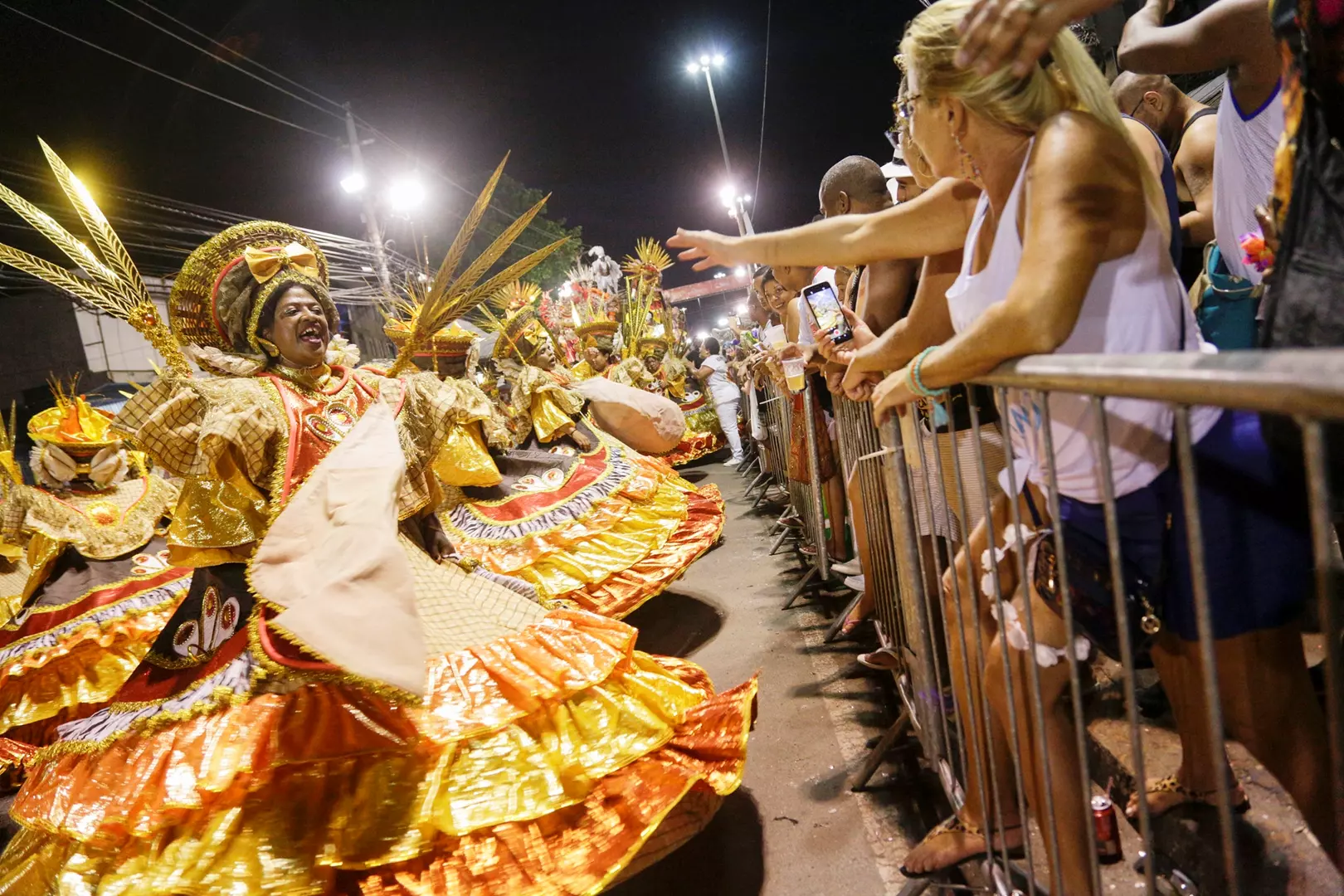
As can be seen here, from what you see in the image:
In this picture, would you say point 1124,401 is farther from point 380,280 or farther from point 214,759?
point 380,280

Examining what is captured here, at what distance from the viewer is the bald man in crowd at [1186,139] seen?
2.57m

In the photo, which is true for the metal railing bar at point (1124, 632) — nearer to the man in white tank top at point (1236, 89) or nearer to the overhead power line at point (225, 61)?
the man in white tank top at point (1236, 89)

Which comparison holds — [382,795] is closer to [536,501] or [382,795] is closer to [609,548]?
[609,548]

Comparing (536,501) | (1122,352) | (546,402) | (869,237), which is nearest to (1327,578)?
(1122,352)

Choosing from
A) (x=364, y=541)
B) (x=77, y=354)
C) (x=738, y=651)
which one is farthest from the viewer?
(x=77, y=354)

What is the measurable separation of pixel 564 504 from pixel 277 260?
10.5 feet

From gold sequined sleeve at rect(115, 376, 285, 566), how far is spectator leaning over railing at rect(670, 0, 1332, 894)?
7.68 feet

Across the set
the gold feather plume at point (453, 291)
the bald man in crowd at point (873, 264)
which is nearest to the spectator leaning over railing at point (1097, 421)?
the bald man in crowd at point (873, 264)

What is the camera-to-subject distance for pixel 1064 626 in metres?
1.56

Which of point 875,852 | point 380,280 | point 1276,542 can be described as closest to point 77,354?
point 380,280

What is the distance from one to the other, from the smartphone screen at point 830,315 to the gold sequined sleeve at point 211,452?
208cm

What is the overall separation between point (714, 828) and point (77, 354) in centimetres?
1671

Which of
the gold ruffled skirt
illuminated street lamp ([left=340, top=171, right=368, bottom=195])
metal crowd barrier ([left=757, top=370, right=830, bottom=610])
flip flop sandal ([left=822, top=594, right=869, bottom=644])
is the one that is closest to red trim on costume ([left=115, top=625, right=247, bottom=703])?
flip flop sandal ([left=822, top=594, right=869, bottom=644])

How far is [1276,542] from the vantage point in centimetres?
129
